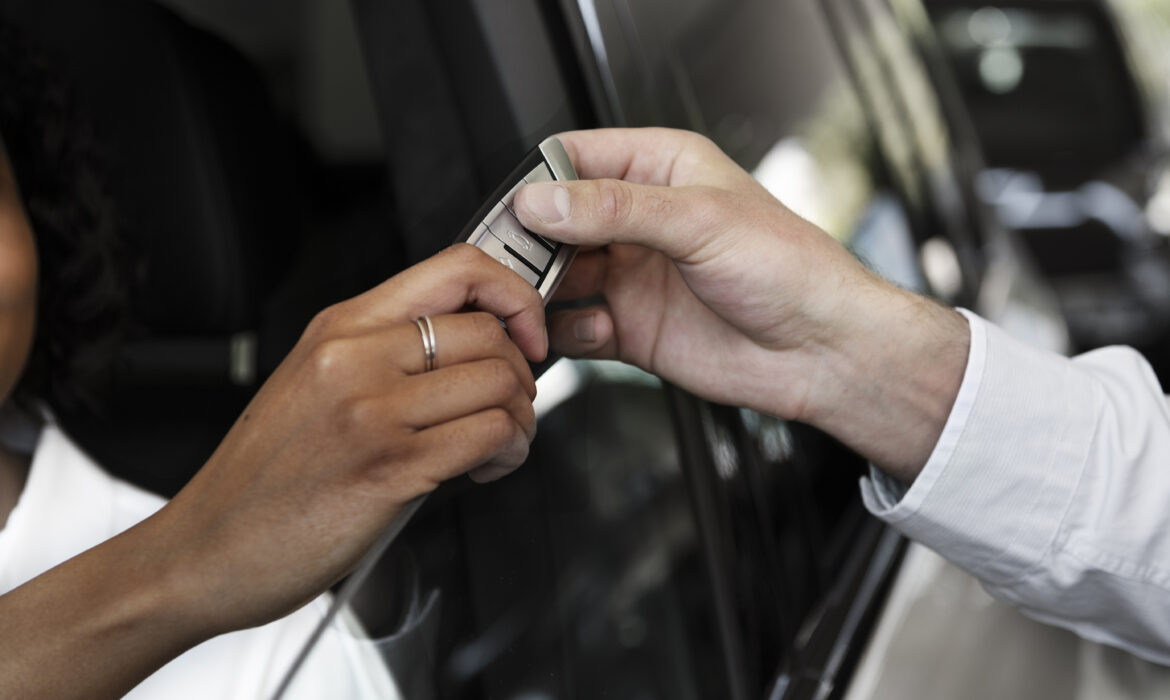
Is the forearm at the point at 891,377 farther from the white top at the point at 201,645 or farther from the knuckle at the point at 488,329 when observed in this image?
the white top at the point at 201,645

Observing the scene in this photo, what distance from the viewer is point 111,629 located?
494mm

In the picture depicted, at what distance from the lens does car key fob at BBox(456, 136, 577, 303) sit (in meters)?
0.65

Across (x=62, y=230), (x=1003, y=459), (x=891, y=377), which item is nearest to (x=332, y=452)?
(x=62, y=230)

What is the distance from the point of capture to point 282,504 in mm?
520

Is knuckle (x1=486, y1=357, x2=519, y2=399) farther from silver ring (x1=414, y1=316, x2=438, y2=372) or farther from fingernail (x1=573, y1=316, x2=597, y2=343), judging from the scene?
fingernail (x1=573, y1=316, x2=597, y2=343)

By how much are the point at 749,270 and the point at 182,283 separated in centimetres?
51

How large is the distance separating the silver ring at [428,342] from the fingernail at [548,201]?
0.15 meters

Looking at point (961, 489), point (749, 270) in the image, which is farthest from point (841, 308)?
point (961, 489)

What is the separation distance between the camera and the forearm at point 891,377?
3.13 ft

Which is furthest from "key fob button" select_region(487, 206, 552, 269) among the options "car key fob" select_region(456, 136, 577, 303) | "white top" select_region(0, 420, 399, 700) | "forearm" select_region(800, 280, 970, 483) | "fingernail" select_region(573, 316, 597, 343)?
"forearm" select_region(800, 280, 970, 483)

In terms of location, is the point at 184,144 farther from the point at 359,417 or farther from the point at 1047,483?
the point at 1047,483

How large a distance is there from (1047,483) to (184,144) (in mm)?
957

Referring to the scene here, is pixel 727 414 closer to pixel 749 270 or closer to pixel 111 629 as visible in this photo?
pixel 749 270

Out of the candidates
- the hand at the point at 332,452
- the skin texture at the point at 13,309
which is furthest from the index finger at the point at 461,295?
the skin texture at the point at 13,309
